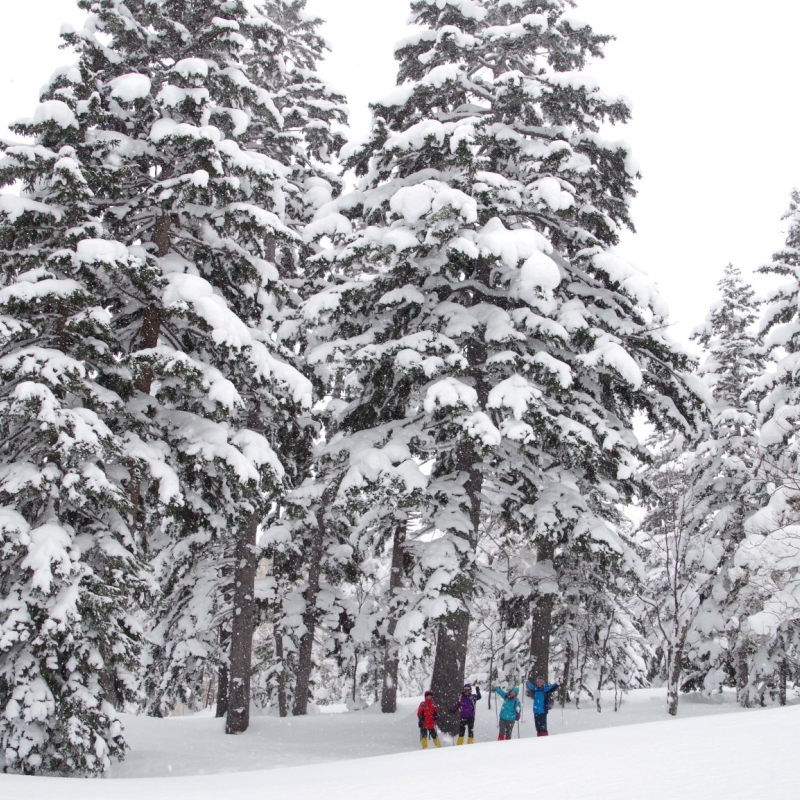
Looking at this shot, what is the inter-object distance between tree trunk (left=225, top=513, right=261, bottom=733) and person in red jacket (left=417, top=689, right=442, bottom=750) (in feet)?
12.3

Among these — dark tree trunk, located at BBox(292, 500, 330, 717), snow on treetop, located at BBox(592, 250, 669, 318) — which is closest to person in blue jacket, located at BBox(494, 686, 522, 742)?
dark tree trunk, located at BBox(292, 500, 330, 717)

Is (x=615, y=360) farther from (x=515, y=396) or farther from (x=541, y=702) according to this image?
(x=541, y=702)

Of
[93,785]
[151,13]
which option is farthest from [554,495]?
[151,13]

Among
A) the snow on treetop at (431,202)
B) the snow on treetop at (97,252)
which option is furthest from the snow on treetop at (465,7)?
the snow on treetop at (97,252)

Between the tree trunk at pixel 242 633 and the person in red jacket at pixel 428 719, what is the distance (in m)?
3.75

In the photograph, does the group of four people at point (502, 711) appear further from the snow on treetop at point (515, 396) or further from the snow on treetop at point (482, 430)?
the snow on treetop at point (515, 396)

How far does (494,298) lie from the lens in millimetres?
14148

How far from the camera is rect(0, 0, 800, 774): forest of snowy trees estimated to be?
9.98 metres

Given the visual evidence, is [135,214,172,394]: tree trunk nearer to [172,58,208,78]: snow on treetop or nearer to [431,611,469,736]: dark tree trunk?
[172,58,208,78]: snow on treetop

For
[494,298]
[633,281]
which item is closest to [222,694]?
[494,298]

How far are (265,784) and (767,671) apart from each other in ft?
56.4

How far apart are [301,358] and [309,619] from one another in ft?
22.3

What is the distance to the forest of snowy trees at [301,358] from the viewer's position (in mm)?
9977

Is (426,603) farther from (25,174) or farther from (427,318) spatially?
(25,174)
